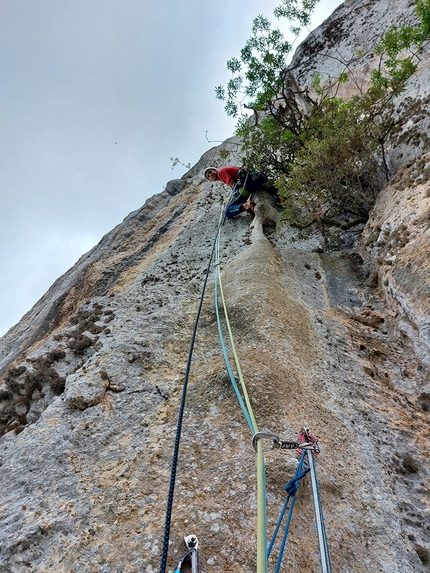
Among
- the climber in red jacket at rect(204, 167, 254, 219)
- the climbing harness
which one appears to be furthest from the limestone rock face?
the climber in red jacket at rect(204, 167, 254, 219)

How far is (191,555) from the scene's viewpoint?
2830 mm

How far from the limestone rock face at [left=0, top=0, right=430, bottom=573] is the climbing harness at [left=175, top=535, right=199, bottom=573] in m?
0.08

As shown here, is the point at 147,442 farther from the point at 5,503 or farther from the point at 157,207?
the point at 157,207

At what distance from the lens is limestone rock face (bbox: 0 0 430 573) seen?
3133 millimetres

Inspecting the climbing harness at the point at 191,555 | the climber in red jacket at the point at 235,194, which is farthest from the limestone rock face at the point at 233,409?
the climber in red jacket at the point at 235,194

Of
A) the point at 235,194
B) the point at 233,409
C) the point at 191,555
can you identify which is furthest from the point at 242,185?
the point at 191,555

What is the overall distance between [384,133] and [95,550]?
8.97 metres

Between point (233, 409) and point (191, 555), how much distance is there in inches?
63.7

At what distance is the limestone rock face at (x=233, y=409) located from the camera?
3133 millimetres

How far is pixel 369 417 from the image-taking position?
4.44 meters

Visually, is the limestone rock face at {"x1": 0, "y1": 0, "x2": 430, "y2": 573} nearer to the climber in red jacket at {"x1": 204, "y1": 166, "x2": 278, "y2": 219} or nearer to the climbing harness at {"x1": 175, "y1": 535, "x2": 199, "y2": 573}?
the climbing harness at {"x1": 175, "y1": 535, "x2": 199, "y2": 573}

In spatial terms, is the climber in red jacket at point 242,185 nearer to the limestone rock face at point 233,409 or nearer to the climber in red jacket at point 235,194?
the climber in red jacket at point 235,194

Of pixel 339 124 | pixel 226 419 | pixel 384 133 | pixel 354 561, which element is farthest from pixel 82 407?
pixel 384 133

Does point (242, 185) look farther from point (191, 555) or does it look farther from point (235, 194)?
point (191, 555)
